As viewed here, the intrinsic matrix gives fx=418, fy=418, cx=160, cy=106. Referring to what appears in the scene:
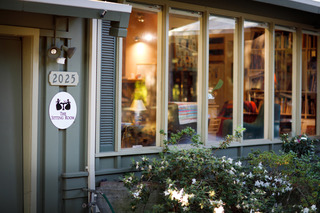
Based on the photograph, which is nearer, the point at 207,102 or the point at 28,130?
the point at 28,130

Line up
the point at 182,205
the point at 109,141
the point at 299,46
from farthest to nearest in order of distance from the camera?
the point at 299,46 → the point at 109,141 → the point at 182,205

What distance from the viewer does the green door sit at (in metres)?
5.33

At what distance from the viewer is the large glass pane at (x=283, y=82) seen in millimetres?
8125

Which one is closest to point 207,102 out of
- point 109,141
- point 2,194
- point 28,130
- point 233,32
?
point 233,32

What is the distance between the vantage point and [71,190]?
18.0 feet

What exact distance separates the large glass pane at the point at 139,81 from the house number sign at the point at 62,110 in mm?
907

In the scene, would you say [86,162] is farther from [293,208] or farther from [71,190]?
[293,208]

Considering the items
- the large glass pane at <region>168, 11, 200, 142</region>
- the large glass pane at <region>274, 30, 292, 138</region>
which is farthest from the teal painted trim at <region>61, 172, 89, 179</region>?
the large glass pane at <region>274, 30, 292, 138</region>

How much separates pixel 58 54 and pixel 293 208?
143 inches

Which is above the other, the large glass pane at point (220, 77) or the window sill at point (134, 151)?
the large glass pane at point (220, 77)

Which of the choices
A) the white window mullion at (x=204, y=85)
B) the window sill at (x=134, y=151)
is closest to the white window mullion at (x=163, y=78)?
the window sill at (x=134, y=151)

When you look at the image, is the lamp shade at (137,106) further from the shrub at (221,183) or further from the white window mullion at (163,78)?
the shrub at (221,183)

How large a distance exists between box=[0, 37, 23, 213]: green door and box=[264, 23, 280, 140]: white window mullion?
4534mm

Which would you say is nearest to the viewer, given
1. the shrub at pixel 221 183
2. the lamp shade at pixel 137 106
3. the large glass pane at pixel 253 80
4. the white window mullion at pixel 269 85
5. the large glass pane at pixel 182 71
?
the shrub at pixel 221 183
